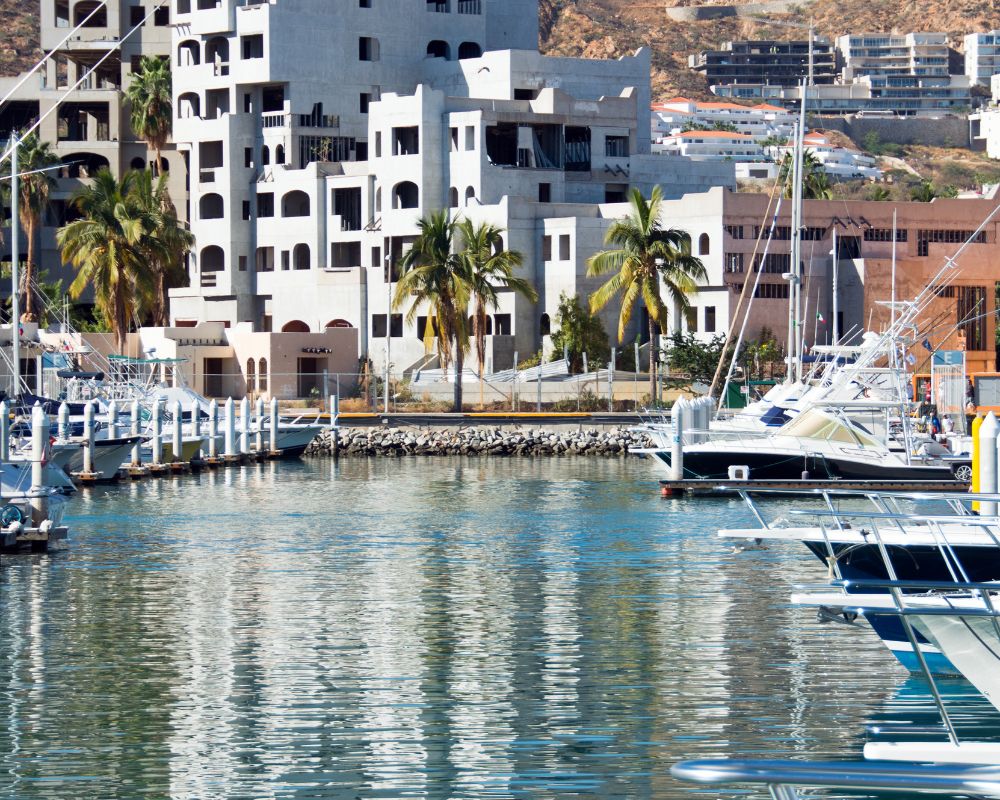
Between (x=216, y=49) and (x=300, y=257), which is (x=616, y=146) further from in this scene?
(x=216, y=49)

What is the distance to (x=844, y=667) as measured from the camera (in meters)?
21.5

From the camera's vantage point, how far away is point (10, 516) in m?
33.7

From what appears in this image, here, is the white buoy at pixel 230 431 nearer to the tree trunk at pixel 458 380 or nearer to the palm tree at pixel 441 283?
the tree trunk at pixel 458 380

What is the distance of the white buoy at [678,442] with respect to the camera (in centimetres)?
4481

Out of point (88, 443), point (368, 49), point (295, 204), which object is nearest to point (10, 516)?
point (88, 443)

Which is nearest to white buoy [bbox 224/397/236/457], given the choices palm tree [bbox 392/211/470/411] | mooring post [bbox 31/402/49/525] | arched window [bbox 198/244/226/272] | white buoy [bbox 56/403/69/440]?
white buoy [bbox 56/403/69/440]

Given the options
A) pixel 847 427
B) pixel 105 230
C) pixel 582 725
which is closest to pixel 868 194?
pixel 105 230

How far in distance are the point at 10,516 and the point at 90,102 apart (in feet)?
256

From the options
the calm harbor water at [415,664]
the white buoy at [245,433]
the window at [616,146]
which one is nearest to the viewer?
the calm harbor water at [415,664]

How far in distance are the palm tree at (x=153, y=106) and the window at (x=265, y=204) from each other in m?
7.37

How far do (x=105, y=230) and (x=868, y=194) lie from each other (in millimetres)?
98292

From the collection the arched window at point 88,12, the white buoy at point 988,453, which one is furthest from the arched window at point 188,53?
the white buoy at point 988,453

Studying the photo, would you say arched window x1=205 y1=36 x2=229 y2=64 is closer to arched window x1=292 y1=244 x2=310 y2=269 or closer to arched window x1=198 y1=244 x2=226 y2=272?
arched window x1=198 y1=244 x2=226 y2=272

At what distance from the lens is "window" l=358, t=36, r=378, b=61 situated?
328 ft
